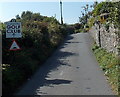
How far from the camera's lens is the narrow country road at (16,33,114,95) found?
1390 centimetres

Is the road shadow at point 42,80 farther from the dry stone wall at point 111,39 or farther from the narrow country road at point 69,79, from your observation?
the dry stone wall at point 111,39

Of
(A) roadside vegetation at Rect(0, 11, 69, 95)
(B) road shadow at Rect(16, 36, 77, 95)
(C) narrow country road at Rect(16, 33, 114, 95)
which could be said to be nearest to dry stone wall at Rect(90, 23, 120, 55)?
(C) narrow country road at Rect(16, 33, 114, 95)

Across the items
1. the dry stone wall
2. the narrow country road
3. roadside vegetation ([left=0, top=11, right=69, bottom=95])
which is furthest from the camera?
the dry stone wall

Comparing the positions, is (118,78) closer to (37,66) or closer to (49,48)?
(37,66)

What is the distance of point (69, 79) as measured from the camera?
54.9 feet

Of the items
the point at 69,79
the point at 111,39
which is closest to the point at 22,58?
the point at 69,79

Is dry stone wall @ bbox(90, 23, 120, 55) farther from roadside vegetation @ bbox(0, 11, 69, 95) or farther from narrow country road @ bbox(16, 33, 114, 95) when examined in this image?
roadside vegetation @ bbox(0, 11, 69, 95)

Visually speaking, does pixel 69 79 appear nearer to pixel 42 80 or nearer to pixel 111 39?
pixel 42 80

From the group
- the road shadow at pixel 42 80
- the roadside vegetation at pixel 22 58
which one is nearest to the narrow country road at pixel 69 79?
the road shadow at pixel 42 80

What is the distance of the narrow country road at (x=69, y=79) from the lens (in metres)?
13.9

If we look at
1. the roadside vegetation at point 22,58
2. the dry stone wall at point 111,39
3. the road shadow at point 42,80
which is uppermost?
the dry stone wall at point 111,39

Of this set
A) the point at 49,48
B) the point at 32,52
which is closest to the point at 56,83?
the point at 32,52

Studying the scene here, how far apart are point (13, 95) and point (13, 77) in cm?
142

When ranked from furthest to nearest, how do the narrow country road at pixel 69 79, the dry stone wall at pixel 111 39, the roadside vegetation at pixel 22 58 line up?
the dry stone wall at pixel 111 39 < the roadside vegetation at pixel 22 58 < the narrow country road at pixel 69 79
